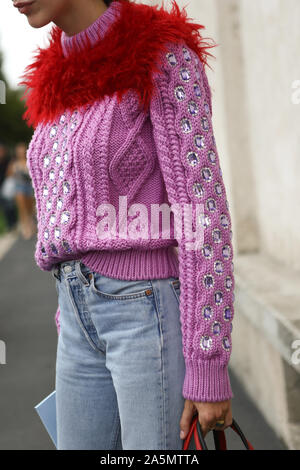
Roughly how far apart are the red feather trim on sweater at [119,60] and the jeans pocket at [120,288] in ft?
1.49

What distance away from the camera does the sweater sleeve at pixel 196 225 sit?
161 centimetres

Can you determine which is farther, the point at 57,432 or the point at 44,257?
the point at 57,432

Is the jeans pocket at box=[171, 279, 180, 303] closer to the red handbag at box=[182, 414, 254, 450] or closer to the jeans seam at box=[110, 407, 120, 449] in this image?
the red handbag at box=[182, 414, 254, 450]

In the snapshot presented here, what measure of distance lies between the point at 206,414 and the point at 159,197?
0.56 m

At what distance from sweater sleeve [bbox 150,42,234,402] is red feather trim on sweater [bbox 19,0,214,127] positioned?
0.05m

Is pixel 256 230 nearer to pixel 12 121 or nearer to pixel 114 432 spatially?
pixel 114 432

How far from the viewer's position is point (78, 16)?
1.78 meters

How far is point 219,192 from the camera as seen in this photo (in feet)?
5.43

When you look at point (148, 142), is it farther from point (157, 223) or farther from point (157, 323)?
point (157, 323)

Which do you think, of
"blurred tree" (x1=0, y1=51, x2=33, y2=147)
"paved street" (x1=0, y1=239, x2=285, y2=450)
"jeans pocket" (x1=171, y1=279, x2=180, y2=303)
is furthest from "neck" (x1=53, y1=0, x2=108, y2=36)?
"blurred tree" (x1=0, y1=51, x2=33, y2=147)

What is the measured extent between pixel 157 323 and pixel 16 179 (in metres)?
14.0

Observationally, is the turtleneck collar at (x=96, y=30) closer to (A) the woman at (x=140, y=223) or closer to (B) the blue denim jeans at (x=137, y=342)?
(A) the woman at (x=140, y=223)

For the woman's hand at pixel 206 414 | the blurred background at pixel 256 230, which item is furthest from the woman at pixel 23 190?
the woman's hand at pixel 206 414

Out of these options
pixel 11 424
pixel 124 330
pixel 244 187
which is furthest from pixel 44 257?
pixel 244 187
